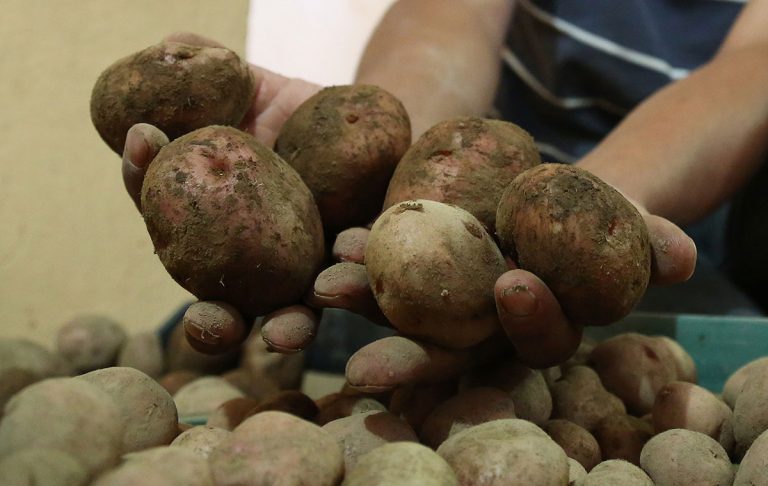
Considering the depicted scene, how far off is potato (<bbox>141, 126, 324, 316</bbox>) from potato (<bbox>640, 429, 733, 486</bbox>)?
387mm

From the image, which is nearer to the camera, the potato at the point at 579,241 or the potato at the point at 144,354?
the potato at the point at 579,241

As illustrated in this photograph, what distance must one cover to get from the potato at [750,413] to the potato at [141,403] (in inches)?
22.3

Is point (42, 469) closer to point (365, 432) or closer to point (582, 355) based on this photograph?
point (365, 432)

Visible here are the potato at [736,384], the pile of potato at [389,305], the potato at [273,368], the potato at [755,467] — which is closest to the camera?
the pile of potato at [389,305]

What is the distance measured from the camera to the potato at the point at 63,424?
18.1 inches

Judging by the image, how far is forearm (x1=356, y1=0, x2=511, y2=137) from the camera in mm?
1501

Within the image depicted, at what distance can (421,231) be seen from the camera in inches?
27.5

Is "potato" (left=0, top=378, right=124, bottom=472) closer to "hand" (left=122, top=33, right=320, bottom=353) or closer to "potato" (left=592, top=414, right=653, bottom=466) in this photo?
"hand" (left=122, top=33, right=320, bottom=353)

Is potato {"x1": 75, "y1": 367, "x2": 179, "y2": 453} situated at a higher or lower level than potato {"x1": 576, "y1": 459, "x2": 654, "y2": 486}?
lower

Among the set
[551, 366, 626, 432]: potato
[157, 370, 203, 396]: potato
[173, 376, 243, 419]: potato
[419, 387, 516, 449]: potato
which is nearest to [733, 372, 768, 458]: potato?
[551, 366, 626, 432]: potato

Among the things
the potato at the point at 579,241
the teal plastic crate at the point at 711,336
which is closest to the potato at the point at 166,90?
the potato at the point at 579,241

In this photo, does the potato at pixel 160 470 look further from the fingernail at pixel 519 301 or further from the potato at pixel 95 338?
the potato at pixel 95 338

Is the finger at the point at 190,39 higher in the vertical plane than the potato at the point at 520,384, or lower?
higher

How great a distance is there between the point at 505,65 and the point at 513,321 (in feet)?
4.19
